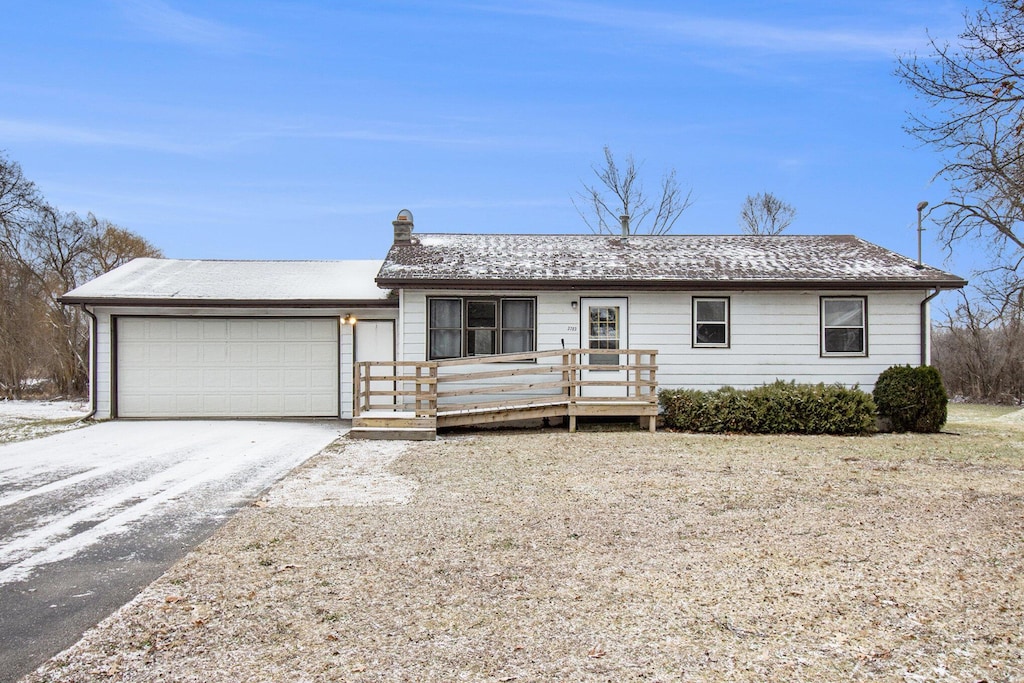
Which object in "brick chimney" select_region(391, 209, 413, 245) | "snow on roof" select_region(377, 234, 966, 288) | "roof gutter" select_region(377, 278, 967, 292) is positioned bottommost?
"roof gutter" select_region(377, 278, 967, 292)

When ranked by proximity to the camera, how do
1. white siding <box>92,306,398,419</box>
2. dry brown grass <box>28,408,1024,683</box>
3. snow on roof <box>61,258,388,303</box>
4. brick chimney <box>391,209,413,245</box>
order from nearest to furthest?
dry brown grass <box>28,408,1024,683</box>
snow on roof <box>61,258,388,303</box>
white siding <box>92,306,398,419</box>
brick chimney <box>391,209,413,245</box>

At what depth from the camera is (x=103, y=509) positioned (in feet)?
22.5

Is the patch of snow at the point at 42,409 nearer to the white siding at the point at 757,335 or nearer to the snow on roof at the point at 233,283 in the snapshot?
the snow on roof at the point at 233,283

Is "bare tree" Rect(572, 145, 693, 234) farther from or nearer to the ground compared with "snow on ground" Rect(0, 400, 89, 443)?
farther from the ground

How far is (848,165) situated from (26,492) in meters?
22.7

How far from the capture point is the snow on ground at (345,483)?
7.18 metres

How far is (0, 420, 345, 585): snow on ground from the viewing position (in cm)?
603

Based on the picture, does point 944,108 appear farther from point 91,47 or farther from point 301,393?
point 91,47

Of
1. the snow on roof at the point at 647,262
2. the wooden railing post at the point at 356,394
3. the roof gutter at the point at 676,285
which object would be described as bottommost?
the wooden railing post at the point at 356,394

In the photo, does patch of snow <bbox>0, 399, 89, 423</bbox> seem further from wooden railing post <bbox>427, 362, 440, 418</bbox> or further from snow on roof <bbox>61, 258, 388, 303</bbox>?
wooden railing post <bbox>427, 362, 440, 418</bbox>

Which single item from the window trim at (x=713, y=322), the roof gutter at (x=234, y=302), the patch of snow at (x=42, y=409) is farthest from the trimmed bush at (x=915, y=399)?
the patch of snow at (x=42, y=409)

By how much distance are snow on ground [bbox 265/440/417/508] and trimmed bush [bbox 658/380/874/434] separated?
18.8ft

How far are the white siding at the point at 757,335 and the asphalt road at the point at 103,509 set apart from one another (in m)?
5.73

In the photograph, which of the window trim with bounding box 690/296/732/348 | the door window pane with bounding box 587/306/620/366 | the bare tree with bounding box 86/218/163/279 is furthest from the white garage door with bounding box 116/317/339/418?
the bare tree with bounding box 86/218/163/279
